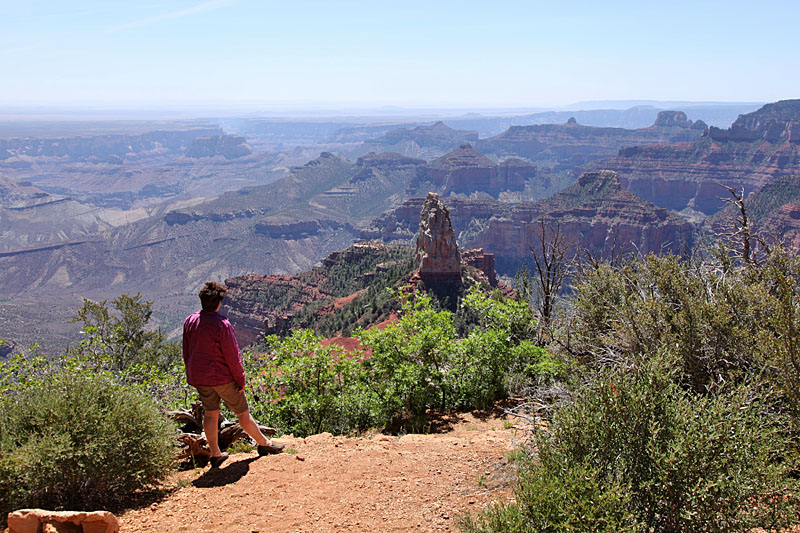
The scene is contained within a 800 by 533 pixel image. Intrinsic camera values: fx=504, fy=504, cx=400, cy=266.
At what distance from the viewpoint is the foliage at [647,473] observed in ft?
14.1

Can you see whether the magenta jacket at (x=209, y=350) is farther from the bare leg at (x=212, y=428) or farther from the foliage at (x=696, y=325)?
the foliage at (x=696, y=325)

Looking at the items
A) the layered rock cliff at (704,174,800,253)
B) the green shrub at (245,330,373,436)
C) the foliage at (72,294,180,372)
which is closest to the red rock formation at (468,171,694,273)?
the layered rock cliff at (704,174,800,253)

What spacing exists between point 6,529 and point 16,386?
16.2 feet

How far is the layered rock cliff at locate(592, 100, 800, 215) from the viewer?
170 metres

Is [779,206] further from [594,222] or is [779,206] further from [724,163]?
[724,163]

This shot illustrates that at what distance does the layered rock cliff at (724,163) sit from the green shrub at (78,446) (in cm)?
19232

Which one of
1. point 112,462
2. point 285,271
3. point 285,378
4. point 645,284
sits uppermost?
point 645,284

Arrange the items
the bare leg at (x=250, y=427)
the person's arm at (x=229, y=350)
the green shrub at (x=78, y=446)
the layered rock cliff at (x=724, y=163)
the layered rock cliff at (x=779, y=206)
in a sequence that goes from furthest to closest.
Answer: the layered rock cliff at (x=724, y=163) → the layered rock cliff at (x=779, y=206) → the bare leg at (x=250, y=427) → the person's arm at (x=229, y=350) → the green shrub at (x=78, y=446)

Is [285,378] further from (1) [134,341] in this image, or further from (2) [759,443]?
(1) [134,341]

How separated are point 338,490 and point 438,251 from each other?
4638 centimetres

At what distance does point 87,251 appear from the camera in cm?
18162

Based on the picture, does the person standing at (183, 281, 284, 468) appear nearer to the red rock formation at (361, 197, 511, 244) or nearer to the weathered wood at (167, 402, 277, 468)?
the weathered wood at (167, 402, 277, 468)

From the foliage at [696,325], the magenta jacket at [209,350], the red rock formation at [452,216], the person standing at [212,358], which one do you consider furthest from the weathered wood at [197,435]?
the red rock formation at [452,216]

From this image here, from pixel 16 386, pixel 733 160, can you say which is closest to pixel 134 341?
pixel 16 386
